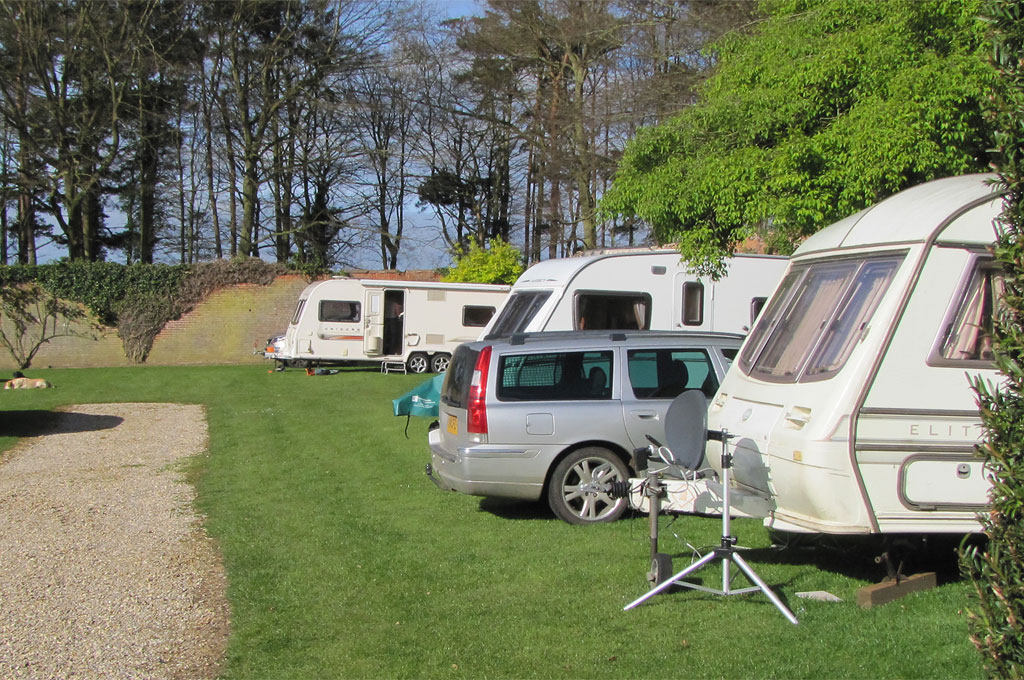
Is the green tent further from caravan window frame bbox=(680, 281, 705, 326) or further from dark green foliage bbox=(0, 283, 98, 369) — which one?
dark green foliage bbox=(0, 283, 98, 369)

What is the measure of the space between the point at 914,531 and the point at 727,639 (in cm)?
124

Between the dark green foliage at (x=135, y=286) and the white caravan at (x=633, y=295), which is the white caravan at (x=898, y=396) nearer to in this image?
the white caravan at (x=633, y=295)

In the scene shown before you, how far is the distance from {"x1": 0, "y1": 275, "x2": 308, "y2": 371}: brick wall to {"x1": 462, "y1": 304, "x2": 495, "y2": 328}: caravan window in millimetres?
9058

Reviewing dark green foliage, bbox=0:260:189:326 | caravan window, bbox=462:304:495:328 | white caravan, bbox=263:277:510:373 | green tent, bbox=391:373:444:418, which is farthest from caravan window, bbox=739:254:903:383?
dark green foliage, bbox=0:260:189:326

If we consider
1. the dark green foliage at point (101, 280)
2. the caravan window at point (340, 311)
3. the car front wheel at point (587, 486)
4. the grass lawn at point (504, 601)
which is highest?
the dark green foliage at point (101, 280)

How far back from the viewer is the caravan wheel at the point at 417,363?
26641mm

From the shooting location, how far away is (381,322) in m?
26.6

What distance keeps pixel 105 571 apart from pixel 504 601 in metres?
3.08

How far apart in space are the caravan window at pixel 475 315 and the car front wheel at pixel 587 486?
19104mm

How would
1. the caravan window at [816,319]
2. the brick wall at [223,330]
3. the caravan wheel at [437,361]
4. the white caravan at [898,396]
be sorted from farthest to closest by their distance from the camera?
the brick wall at [223,330] < the caravan wheel at [437,361] < the caravan window at [816,319] < the white caravan at [898,396]

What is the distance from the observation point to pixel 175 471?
1128 centimetres

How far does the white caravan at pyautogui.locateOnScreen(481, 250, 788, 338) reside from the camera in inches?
508

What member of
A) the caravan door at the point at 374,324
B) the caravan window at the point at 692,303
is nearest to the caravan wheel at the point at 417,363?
the caravan door at the point at 374,324

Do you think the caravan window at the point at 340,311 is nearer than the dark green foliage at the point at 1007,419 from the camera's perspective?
No
